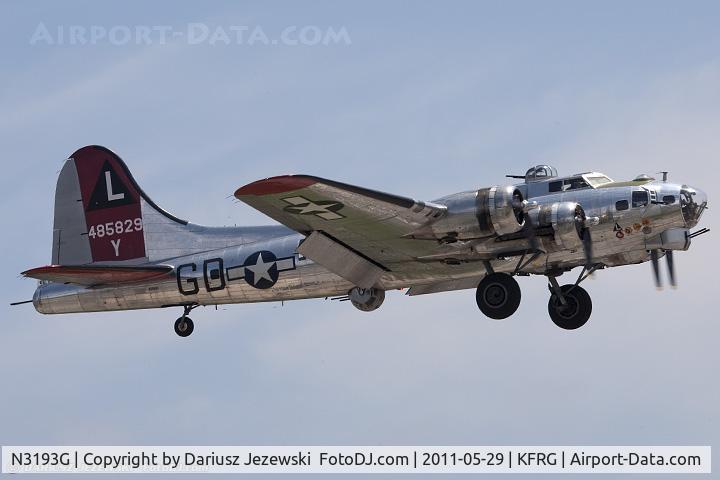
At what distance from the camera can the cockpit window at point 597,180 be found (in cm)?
2474

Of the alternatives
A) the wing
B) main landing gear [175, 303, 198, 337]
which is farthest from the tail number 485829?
the wing

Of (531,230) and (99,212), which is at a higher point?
(99,212)

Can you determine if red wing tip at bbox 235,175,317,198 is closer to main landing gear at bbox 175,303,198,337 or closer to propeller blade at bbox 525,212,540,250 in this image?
propeller blade at bbox 525,212,540,250

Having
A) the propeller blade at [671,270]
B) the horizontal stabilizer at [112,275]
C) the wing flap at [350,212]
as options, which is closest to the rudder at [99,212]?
the horizontal stabilizer at [112,275]

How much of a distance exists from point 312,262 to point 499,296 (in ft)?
13.0

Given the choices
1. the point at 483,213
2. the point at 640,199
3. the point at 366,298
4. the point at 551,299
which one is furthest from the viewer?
the point at 366,298

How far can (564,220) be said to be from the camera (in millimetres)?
23750

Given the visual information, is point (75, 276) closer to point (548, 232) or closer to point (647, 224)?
point (548, 232)

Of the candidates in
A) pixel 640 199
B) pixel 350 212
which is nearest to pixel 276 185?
pixel 350 212

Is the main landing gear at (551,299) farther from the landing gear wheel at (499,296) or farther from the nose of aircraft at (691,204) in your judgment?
the nose of aircraft at (691,204)

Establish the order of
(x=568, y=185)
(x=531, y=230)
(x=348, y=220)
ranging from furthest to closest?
(x=568, y=185) < (x=531, y=230) < (x=348, y=220)

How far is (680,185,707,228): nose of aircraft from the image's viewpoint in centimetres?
2406

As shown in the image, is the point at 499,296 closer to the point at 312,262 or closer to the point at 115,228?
the point at 312,262

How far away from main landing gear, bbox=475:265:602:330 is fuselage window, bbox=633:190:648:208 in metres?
1.70
